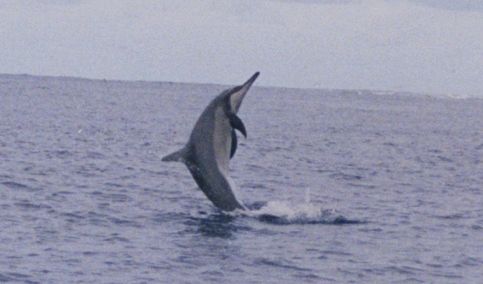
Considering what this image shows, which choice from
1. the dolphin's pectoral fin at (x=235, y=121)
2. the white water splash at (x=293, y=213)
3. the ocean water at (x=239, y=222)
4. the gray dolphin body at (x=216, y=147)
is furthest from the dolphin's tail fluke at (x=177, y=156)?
the white water splash at (x=293, y=213)

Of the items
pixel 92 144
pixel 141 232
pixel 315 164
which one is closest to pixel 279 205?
pixel 141 232

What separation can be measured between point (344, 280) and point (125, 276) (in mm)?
4584

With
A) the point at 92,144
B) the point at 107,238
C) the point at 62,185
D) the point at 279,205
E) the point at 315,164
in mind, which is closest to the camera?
the point at 107,238

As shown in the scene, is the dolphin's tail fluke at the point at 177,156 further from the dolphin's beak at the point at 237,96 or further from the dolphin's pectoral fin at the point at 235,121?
the dolphin's beak at the point at 237,96

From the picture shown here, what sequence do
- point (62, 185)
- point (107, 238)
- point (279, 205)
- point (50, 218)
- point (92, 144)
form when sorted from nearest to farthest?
point (107, 238) < point (50, 218) < point (279, 205) < point (62, 185) < point (92, 144)

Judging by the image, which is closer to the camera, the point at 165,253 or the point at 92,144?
the point at 165,253

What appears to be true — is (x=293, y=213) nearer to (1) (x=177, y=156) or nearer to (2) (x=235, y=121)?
(2) (x=235, y=121)

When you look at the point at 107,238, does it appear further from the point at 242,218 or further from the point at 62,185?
the point at 62,185

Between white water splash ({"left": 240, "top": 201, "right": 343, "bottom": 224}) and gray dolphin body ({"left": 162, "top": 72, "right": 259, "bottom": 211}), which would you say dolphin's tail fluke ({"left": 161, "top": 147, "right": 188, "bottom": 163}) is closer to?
gray dolphin body ({"left": 162, "top": 72, "right": 259, "bottom": 211})

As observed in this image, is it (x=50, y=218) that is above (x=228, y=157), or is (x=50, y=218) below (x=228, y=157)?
below

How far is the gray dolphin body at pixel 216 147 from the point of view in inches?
1018

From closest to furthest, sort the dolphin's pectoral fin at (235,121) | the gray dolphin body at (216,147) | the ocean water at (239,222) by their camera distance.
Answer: the ocean water at (239,222) < the dolphin's pectoral fin at (235,121) < the gray dolphin body at (216,147)

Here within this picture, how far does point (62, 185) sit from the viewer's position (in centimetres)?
3366

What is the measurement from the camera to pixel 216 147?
26047 mm
